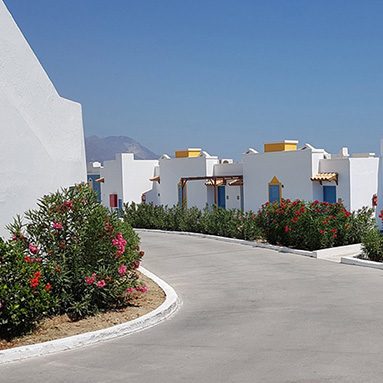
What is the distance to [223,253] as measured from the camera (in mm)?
17688

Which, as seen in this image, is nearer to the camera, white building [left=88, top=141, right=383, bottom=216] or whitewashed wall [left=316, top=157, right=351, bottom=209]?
whitewashed wall [left=316, top=157, right=351, bottom=209]

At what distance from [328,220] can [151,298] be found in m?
8.64

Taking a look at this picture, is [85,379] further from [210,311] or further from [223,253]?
[223,253]

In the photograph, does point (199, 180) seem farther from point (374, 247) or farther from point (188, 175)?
point (374, 247)

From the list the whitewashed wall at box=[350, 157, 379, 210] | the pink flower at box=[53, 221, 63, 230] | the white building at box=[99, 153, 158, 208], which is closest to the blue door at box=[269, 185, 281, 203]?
the whitewashed wall at box=[350, 157, 379, 210]

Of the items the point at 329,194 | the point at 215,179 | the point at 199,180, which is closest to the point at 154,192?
the point at 199,180

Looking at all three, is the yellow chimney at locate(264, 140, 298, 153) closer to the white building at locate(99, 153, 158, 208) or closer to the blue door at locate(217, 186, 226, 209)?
the blue door at locate(217, 186, 226, 209)

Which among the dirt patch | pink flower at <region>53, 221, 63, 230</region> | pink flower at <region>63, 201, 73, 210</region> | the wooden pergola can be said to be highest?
pink flower at <region>63, 201, 73, 210</region>

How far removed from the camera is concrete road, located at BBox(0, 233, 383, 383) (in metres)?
6.66

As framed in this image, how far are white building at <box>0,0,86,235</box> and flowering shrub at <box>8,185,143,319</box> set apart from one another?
66 centimetres

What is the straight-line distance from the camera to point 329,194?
2741cm

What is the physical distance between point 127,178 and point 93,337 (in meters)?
31.0

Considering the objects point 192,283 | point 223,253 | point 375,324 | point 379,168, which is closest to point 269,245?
point 223,253

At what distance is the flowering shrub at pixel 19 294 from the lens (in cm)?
799
